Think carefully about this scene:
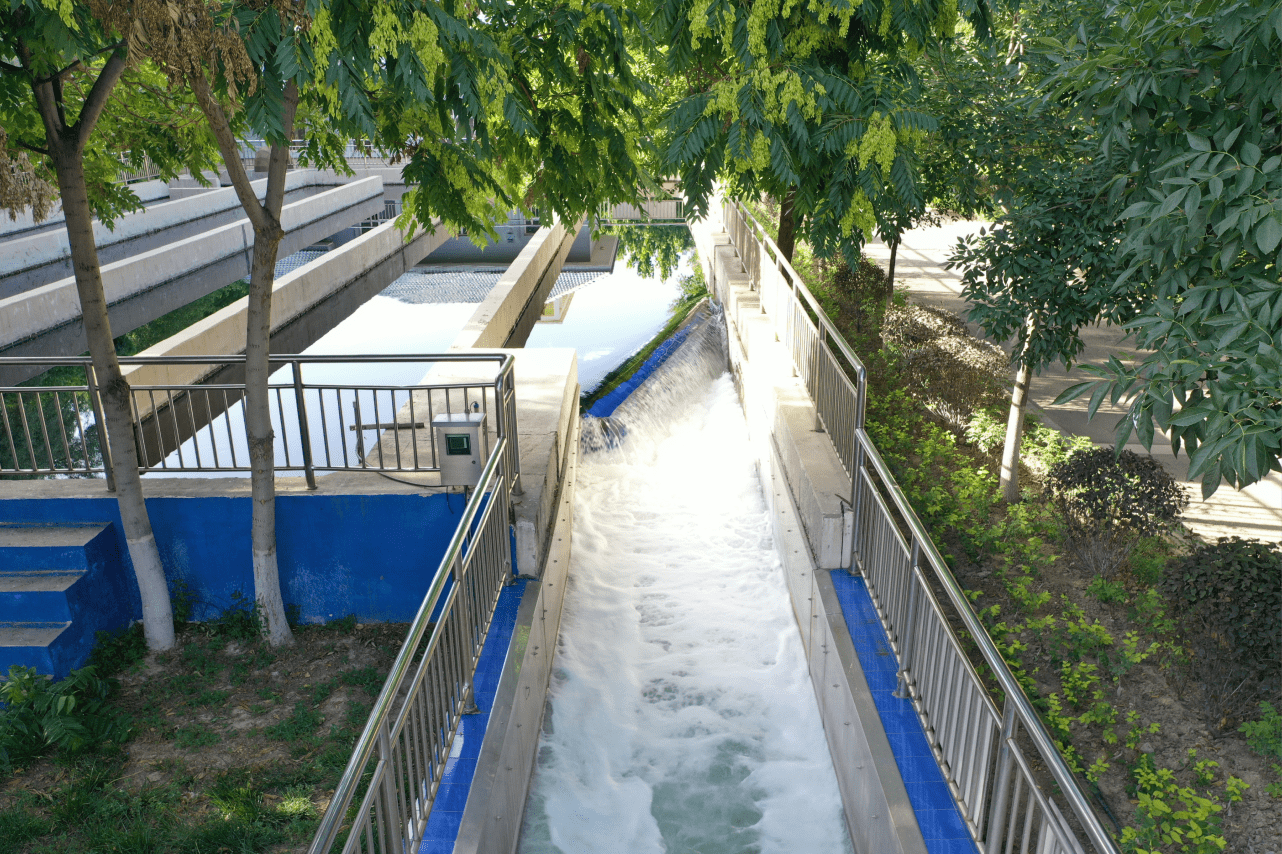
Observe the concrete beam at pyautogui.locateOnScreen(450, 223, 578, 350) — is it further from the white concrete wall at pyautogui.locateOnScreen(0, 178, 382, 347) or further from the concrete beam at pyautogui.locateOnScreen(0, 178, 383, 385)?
the white concrete wall at pyautogui.locateOnScreen(0, 178, 382, 347)

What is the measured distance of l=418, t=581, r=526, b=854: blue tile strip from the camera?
166 inches

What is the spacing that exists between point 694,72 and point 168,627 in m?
7.40

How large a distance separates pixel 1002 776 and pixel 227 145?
539cm

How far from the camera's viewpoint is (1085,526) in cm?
749

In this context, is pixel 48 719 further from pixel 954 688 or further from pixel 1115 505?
pixel 1115 505

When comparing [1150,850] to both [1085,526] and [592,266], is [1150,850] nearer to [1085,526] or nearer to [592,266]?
[1085,526]

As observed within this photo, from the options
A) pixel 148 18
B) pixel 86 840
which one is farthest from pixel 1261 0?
pixel 86 840

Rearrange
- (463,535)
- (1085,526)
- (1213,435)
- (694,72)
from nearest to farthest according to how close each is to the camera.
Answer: (1213,435), (463,535), (1085,526), (694,72)

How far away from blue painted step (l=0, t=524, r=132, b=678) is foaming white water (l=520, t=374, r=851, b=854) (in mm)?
3343

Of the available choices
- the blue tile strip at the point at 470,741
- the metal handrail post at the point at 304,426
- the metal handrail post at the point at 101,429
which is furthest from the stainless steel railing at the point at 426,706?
the metal handrail post at the point at 101,429

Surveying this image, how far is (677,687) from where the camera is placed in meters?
7.12

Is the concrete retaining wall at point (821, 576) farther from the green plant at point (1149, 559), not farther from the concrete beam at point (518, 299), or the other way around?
the concrete beam at point (518, 299)

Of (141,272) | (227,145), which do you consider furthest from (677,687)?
(141,272)

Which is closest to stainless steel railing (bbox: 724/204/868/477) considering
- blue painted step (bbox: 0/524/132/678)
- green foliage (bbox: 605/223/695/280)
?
blue painted step (bbox: 0/524/132/678)
